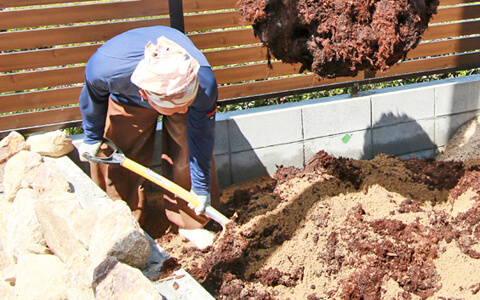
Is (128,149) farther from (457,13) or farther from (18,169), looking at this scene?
(457,13)

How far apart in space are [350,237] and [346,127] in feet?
4.85

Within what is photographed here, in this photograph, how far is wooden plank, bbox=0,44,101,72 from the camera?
12.5 ft

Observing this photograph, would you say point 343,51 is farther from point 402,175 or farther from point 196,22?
point 196,22

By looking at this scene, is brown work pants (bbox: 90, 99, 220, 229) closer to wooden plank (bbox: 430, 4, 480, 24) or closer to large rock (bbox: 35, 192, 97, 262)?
large rock (bbox: 35, 192, 97, 262)

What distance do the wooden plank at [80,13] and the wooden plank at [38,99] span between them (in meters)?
0.52

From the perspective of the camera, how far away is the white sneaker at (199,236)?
3.47 meters

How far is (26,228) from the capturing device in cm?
314

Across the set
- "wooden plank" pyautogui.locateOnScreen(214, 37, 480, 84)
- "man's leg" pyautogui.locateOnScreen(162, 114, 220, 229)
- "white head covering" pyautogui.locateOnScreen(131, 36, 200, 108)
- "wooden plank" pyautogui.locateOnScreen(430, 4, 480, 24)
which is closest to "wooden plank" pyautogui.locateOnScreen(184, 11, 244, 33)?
"wooden plank" pyautogui.locateOnScreen(214, 37, 480, 84)

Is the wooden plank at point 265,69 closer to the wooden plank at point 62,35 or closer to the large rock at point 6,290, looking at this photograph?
the wooden plank at point 62,35

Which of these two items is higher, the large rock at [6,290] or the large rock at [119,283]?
the large rock at [119,283]

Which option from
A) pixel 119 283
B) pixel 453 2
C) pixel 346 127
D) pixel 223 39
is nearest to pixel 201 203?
pixel 119 283

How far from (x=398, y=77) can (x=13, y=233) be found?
3559mm

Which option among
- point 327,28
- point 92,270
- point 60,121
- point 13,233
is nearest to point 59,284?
point 92,270

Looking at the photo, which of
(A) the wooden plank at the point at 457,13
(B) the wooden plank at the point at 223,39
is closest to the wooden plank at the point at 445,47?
(A) the wooden plank at the point at 457,13
